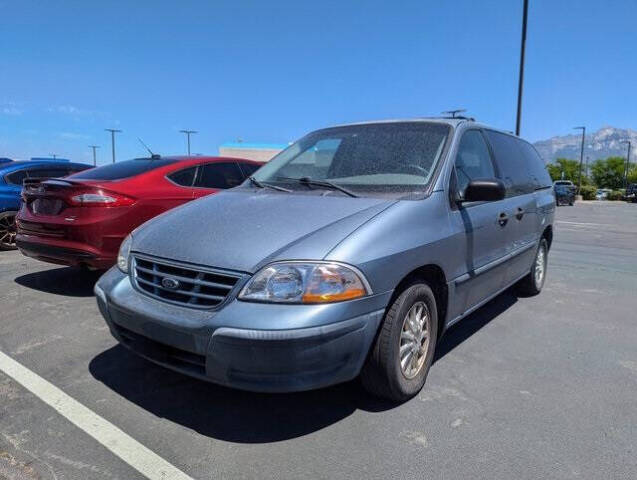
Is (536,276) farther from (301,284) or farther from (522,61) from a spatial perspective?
(522,61)

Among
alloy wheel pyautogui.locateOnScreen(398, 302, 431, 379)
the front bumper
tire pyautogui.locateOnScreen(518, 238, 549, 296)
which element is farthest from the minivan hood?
tire pyautogui.locateOnScreen(518, 238, 549, 296)

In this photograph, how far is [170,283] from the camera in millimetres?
2582

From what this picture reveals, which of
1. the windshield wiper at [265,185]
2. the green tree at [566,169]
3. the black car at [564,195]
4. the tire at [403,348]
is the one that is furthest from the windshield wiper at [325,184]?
the green tree at [566,169]

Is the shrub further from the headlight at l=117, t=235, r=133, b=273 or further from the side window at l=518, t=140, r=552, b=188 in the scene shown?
the headlight at l=117, t=235, r=133, b=273

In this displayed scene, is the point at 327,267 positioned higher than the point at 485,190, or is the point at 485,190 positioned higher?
the point at 485,190

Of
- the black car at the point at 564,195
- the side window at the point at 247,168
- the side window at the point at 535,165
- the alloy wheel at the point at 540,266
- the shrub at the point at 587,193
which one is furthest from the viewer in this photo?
the shrub at the point at 587,193

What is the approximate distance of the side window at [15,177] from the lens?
7.62 m

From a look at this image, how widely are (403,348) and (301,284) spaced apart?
2.87 feet

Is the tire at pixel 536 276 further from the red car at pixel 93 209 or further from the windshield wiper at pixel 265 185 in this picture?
the red car at pixel 93 209

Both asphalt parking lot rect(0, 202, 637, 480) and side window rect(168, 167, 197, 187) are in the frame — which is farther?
side window rect(168, 167, 197, 187)

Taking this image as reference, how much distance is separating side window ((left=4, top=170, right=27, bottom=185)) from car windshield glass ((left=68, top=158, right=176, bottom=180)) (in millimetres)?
2832

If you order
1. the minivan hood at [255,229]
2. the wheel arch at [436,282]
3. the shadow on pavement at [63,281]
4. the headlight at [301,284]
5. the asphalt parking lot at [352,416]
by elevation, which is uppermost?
the minivan hood at [255,229]

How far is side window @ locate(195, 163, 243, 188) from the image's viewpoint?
594 cm

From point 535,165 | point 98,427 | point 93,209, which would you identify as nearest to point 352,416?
point 98,427
